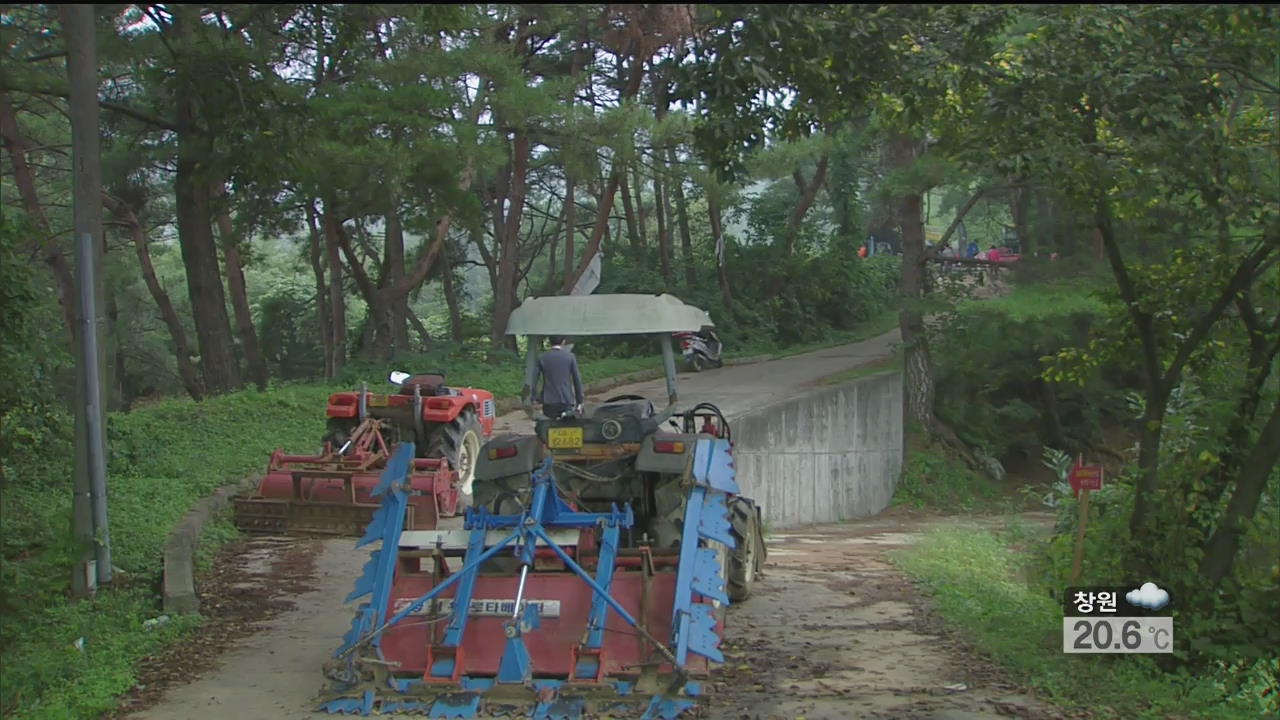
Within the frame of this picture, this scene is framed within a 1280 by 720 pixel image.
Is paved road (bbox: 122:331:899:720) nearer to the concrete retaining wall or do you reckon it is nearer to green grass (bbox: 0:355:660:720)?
green grass (bbox: 0:355:660:720)

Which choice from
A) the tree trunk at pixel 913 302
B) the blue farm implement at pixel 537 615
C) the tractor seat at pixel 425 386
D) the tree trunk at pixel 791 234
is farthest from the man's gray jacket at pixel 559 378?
the tree trunk at pixel 791 234

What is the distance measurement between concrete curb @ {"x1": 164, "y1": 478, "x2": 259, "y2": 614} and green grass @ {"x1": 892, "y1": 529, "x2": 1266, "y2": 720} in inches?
229

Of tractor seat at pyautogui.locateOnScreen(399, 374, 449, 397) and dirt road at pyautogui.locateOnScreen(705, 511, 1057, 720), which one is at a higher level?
tractor seat at pyautogui.locateOnScreen(399, 374, 449, 397)

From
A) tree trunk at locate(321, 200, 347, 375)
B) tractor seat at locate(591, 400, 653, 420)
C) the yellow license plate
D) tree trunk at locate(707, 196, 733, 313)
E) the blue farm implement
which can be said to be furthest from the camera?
tree trunk at locate(707, 196, 733, 313)

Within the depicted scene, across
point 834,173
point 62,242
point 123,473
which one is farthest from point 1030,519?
point 62,242

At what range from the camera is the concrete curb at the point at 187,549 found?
1022 centimetres

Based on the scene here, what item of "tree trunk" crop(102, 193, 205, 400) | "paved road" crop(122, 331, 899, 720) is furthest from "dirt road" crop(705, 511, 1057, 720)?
"tree trunk" crop(102, 193, 205, 400)

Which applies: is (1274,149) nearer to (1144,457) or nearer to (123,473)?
(1144,457)

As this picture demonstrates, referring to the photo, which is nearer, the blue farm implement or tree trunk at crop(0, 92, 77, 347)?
the blue farm implement

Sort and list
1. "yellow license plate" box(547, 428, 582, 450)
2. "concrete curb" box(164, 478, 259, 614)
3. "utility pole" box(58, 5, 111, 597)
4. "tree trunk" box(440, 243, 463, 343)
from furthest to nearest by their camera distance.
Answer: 1. "tree trunk" box(440, 243, 463, 343)
2. "utility pole" box(58, 5, 111, 597)
3. "concrete curb" box(164, 478, 259, 614)
4. "yellow license plate" box(547, 428, 582, 450)

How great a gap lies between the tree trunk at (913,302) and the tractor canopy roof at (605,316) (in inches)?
649

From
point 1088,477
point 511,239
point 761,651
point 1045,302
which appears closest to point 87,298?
point 761,651

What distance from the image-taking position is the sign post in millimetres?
8953
